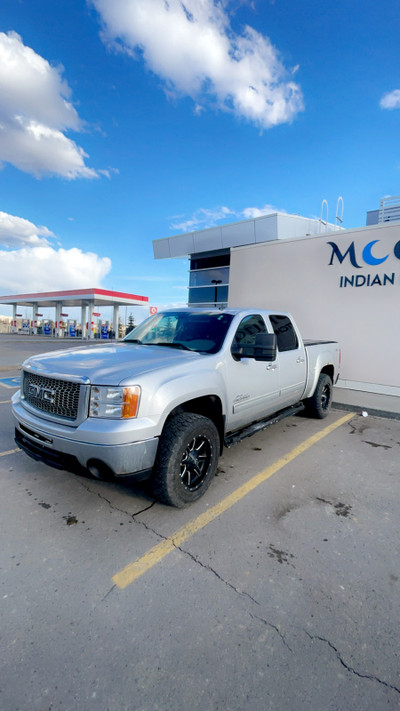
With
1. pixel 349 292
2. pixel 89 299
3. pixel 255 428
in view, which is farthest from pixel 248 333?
pixel 89 299

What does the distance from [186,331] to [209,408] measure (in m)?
1.10

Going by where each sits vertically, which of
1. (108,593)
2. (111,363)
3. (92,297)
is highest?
(92,297)

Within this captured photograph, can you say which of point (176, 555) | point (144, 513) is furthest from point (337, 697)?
point (144, 513)

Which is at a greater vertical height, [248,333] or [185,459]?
[248,333]

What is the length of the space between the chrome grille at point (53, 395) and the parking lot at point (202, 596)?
33.9 inches

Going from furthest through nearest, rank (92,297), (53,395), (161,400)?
(92,297) → (53,395) → (161,400)

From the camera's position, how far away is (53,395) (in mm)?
2781

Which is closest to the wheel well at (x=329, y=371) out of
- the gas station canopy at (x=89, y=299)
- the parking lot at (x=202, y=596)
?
the parking lot at (x=202, y=596)

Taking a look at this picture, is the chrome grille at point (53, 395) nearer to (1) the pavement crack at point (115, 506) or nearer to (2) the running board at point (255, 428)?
(1) the pavement crack at point (115, 506)

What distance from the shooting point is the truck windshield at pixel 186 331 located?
3.63m

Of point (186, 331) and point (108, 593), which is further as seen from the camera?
point (186, 331)

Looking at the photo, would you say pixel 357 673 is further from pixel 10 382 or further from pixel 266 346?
pixel 10 382

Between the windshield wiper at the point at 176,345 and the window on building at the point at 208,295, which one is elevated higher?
the window on building at the point at 208,295

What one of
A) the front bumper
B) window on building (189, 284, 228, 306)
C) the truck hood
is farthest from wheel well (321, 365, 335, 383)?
window on building (189, 284, 228, 306)
